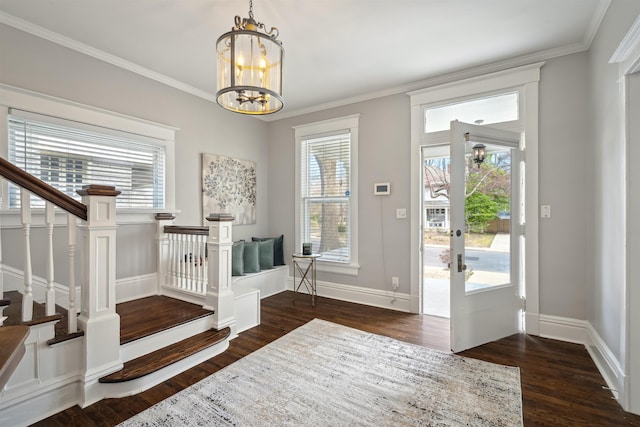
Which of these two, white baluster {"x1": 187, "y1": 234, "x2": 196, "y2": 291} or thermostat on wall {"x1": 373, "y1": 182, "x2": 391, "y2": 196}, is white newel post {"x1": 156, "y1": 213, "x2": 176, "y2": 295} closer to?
white baluster {"x1": 187, "y1": 234, "x2": 196, "y2": 291}

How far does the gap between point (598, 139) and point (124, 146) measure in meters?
4.51

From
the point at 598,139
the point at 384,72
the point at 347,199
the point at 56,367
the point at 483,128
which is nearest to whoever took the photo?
the point at 56,367

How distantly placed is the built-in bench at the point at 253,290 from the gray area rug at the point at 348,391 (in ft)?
1.82

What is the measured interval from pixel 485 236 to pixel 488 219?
0.17 meters

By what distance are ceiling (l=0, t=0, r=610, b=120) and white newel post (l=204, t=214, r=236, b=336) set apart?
5.58 ft

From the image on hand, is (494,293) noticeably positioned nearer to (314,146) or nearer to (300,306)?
(300,306)

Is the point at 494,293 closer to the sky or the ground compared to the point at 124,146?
closer to the ground

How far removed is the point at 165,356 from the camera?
225cm

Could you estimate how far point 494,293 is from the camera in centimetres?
284

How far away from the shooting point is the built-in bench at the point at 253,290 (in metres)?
3.03

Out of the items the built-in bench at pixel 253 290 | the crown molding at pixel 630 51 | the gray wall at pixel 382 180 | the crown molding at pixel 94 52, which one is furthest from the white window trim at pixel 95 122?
the crown molding at pixel 630 51

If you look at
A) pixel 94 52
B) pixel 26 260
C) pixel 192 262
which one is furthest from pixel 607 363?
pixel 94 52

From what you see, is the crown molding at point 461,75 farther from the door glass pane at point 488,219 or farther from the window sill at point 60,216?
the window sill at point 60,216

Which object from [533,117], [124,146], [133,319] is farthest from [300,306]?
[533,117]
